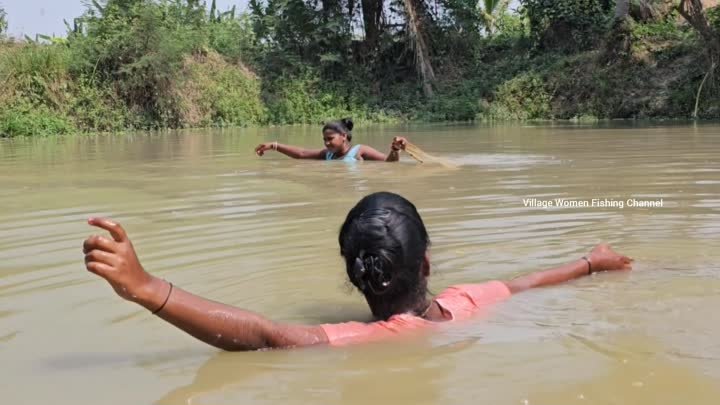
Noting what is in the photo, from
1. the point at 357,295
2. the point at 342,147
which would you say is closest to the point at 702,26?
the point at 342,147

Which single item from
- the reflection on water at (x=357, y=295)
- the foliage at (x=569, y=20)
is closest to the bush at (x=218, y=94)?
the foliage at (x=569, y=20)

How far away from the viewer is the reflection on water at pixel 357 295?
2498 mm

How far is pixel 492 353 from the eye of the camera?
2.74m

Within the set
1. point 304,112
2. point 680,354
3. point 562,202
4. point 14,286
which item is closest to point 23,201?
point 14,286

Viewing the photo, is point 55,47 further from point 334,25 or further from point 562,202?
point 562,202

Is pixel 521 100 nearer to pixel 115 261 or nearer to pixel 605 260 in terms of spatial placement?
pixel 605 260

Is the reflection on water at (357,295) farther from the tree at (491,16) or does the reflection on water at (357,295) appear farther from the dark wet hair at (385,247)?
the tree at (491,16)

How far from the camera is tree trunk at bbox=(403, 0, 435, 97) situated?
27234 mm

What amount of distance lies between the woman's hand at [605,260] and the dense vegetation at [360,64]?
1726 centimetres

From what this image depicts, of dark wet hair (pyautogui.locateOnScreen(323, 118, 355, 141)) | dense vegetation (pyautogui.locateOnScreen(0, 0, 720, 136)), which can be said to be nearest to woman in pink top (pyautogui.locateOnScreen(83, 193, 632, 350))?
dark wet hair (pyautogui.locateOnScreen(323, 118, 355, 141))

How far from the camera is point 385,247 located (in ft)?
9.14

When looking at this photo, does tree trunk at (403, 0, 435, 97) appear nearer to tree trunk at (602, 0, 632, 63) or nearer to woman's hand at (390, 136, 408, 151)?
tree trunk at (602, 0, 632, 63)

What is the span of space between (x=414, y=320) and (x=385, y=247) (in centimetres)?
37

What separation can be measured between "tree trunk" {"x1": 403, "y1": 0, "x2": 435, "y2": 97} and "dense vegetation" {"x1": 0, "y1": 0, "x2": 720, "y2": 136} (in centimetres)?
6
